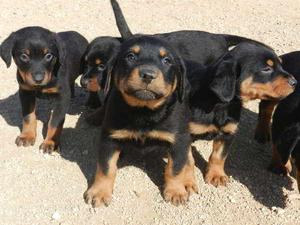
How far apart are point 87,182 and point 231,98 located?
5.24 ft

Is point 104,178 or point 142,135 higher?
point 142,135

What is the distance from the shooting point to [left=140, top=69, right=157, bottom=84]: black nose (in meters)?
3.76

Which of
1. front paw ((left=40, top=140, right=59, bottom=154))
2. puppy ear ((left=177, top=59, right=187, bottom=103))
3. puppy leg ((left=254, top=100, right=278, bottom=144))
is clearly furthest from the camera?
puppy leg ((left=254, top=100, right=278, bottom=144))

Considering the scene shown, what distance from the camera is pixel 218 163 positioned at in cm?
477

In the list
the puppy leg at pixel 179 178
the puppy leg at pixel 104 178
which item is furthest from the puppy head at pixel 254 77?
the puppy leg at pixel 104 178

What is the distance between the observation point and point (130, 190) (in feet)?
15.5

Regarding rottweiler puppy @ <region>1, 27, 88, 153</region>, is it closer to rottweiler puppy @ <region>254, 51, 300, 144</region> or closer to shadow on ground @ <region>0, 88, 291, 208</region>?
shadow on ground @ <region>0, 88, 291, 208</region>

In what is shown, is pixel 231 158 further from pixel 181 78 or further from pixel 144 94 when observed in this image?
pixel 144 94

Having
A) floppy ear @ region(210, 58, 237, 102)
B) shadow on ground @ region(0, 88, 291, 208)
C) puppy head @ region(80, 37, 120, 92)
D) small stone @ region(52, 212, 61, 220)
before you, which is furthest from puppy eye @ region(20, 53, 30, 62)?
floppy ear @ region(210, 58, 237, 102)

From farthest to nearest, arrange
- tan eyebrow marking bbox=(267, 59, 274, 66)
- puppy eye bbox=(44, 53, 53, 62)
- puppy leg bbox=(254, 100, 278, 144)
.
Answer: puppy leg bbox=(254, 100, 278, 144) < puppy eye bbox=(44, 53, 53, 62) < tan eyebrow marking bbox=(267, 59, 274, 66)

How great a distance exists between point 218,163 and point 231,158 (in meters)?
0.52

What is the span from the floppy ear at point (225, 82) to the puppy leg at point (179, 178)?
0.57 m

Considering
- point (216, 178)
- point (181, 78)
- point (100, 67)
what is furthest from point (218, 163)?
point (100, 67)

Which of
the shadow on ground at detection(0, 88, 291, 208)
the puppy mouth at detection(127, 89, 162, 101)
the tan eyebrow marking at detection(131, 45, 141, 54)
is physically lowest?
the shadow on ground at detection(0, 88, 291, 208)
